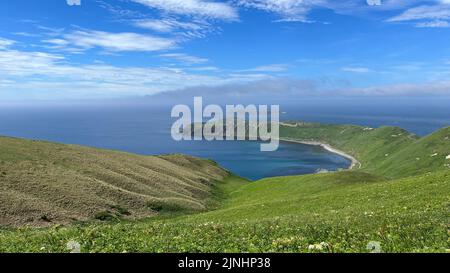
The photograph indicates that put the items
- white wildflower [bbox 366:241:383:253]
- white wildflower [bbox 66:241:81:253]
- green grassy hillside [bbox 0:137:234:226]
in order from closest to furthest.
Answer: white wildflower [bbox 366:241:383:253] → white wildflower [bbox 66:241:81:253] → green grassy hillside [bbox 0:137:234:226]

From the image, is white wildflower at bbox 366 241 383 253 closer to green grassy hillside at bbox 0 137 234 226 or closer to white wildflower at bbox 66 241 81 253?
white wildflower at bbox 66 241 81 253

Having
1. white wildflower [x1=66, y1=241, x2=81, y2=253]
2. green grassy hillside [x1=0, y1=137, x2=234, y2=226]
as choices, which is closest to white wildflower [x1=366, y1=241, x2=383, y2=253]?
white wildflower [x1=66, y1=241, x2=81, y2=253]

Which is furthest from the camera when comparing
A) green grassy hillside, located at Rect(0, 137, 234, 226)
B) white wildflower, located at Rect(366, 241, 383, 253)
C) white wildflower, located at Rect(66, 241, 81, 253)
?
green grassy hillside, located at Rect(0, 137, 234, 226)

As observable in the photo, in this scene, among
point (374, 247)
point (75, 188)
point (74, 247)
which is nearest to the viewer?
point (374, 247)

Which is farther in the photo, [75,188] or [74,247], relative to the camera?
[75,188]

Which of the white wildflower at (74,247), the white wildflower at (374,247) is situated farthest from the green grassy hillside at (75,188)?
the white wildflower at (374,247)

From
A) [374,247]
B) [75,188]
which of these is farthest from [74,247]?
[75,188]

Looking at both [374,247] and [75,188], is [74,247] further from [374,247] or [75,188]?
[75,188]

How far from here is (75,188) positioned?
5528 centimetres

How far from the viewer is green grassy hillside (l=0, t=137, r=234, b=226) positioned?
153 feet

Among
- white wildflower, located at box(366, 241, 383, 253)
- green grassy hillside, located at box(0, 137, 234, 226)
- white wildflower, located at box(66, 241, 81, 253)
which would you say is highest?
white wildflower, located at box(366, 241, 383, 253)

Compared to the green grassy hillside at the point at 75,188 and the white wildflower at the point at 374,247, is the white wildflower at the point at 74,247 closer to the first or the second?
the white wildflower at the point at 374,247

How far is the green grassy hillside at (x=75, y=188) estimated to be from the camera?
153 feet

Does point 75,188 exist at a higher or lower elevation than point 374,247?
lower
